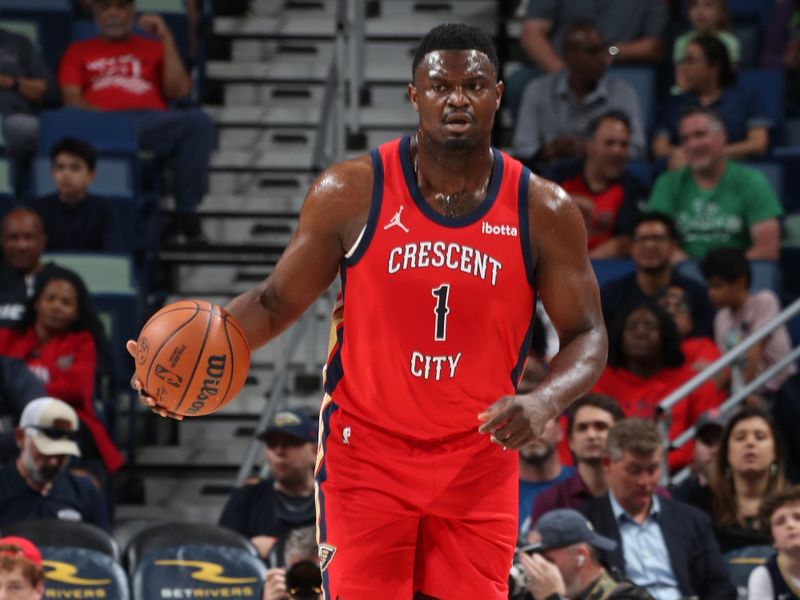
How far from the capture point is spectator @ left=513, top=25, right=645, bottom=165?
10.2m

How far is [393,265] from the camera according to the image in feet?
13.6

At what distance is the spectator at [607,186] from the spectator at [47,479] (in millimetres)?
3439

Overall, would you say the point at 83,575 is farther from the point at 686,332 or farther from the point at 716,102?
the point at 716,102

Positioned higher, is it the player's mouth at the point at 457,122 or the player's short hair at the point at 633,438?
the player's mouth at the point at 457,122

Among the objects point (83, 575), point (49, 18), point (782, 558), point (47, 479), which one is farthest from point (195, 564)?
point (49, 18)

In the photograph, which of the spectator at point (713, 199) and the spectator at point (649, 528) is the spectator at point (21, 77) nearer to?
the spectator at point (713, 199)

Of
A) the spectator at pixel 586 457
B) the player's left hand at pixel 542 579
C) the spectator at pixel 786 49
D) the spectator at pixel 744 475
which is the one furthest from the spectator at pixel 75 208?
the spectator at pixel 786 49

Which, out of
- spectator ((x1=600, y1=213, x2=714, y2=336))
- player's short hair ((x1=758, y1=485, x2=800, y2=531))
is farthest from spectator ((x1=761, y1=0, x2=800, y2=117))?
player's short hair ((x1=758, y1=485, x2=800, y2=531))

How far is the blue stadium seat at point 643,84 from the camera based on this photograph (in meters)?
10.9

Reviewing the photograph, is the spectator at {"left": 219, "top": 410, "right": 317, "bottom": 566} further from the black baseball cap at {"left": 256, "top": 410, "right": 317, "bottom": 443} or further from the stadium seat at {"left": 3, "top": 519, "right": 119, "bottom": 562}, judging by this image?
the stadium seat at {"left": 3, "top": 519, "right": 119, "bottom": 562}

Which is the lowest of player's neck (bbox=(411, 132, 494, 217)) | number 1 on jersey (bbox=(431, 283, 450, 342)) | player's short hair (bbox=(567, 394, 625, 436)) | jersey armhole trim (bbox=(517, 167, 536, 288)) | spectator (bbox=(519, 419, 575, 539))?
spectator (bbox=(519, 419, 575, 539))

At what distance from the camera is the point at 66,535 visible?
6.73m

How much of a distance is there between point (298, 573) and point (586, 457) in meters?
1.75

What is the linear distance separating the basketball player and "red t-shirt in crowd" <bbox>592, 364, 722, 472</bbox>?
3983mm
